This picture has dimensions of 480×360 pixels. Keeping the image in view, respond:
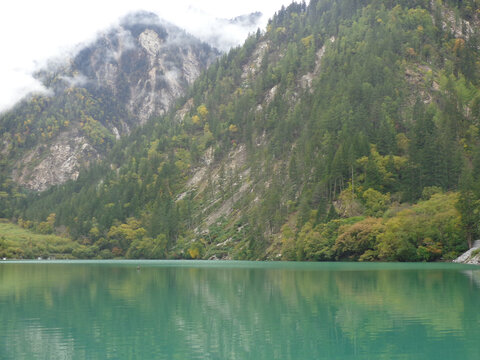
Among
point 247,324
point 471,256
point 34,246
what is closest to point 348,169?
point 471,256

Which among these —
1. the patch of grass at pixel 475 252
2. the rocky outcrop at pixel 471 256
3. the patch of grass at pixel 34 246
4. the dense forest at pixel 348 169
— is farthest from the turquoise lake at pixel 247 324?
the patch of grass at pixel 34 246

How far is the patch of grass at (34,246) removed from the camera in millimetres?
165500

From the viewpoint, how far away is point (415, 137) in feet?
406

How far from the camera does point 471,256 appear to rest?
8119 centimetres

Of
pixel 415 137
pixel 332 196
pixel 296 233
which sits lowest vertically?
pixel 296 233

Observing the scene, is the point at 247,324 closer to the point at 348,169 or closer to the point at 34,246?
the point at 348,169

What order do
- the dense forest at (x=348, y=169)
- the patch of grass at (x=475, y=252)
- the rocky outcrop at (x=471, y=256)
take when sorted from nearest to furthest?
1. the rocky outcrop at (x=471, y=256)
2. the patch of grass at (x=475, y=252)
3. the dense forest at (x=348, y=169)

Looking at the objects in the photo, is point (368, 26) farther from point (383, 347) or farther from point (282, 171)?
point (383, 347)

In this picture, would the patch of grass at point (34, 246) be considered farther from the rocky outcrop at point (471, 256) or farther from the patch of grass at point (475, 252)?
the patch of grass at point (475, 252)

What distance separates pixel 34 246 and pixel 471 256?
15045cm

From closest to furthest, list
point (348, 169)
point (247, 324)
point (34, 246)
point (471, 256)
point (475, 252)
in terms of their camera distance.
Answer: point (247, 324) < point (475, 252) < point (471, 256) < point (348, 169) < point (34, 246)

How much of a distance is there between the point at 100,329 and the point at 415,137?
4486 inches

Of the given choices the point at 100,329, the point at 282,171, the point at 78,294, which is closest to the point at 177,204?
the point at 282,171

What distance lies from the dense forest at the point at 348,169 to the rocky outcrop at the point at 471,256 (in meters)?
1.74
